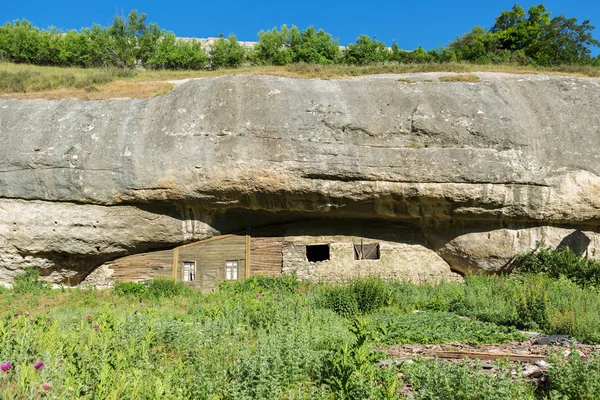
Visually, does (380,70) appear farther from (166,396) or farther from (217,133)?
(166,396)

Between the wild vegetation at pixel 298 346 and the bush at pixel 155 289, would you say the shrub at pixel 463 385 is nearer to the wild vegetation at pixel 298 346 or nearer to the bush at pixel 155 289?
the wild vegetation at pixel 298 346

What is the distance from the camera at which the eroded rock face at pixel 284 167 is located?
41.6 ft

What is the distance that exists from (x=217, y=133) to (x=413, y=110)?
5.07m

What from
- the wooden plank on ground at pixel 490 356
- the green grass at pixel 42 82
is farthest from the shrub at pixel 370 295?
the green grass at pixel 42 82

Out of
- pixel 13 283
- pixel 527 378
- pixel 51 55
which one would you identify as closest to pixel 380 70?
pixel 13 283

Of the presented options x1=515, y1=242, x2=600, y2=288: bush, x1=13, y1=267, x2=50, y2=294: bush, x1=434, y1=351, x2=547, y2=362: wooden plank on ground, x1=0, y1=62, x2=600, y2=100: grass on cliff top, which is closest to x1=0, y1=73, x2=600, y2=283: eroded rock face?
x1=13, y1=267, x2=50, y2=294: bush

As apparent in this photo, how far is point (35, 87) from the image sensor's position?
17516mm

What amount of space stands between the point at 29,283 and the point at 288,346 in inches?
374

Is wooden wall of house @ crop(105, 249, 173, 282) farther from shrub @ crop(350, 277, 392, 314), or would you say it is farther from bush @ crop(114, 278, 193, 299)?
shrub @ crop(350, 277, 392, 314)

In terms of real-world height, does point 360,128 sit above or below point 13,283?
above

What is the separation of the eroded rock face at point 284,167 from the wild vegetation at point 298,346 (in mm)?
2302

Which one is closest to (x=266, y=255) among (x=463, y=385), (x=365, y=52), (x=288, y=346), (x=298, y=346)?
(x=298, y=346)

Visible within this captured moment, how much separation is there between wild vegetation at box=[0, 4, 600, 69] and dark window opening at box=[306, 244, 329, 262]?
2102 cm

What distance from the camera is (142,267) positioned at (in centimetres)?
1400
